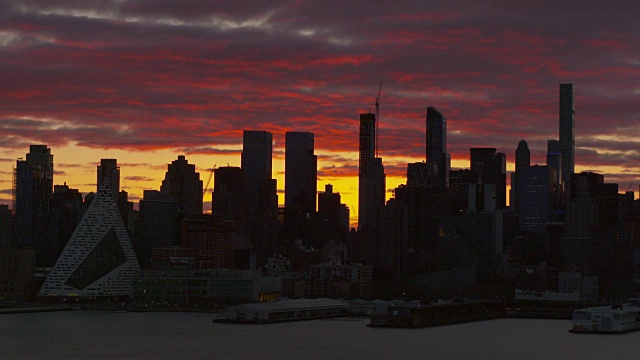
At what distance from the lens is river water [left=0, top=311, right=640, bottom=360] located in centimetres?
9456

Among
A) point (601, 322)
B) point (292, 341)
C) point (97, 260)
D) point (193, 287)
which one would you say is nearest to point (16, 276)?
Answer: point (97, 260)

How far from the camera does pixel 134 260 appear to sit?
622 feet

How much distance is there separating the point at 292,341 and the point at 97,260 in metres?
84.9

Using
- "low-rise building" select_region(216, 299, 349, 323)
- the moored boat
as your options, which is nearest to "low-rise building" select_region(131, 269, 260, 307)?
"low-rise building" select_region(216, 299, 349, 323)

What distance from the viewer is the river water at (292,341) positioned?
310ft

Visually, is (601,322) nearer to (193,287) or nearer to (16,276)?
(193,287)

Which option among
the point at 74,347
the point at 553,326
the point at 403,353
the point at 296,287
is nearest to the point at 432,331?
the point at 553,326

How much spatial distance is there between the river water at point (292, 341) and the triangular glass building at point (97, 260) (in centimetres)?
4122

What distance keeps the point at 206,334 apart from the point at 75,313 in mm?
47023

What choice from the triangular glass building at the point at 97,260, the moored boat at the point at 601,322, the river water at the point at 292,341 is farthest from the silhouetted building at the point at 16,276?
the moored boat at the point at 601,322

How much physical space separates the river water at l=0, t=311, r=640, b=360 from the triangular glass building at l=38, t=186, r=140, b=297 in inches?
1623

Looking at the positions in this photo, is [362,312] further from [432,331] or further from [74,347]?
[74,347]

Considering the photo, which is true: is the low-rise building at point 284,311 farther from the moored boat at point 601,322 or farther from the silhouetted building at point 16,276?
the silhouetted building at point 16,276

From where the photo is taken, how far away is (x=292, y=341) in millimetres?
106500
